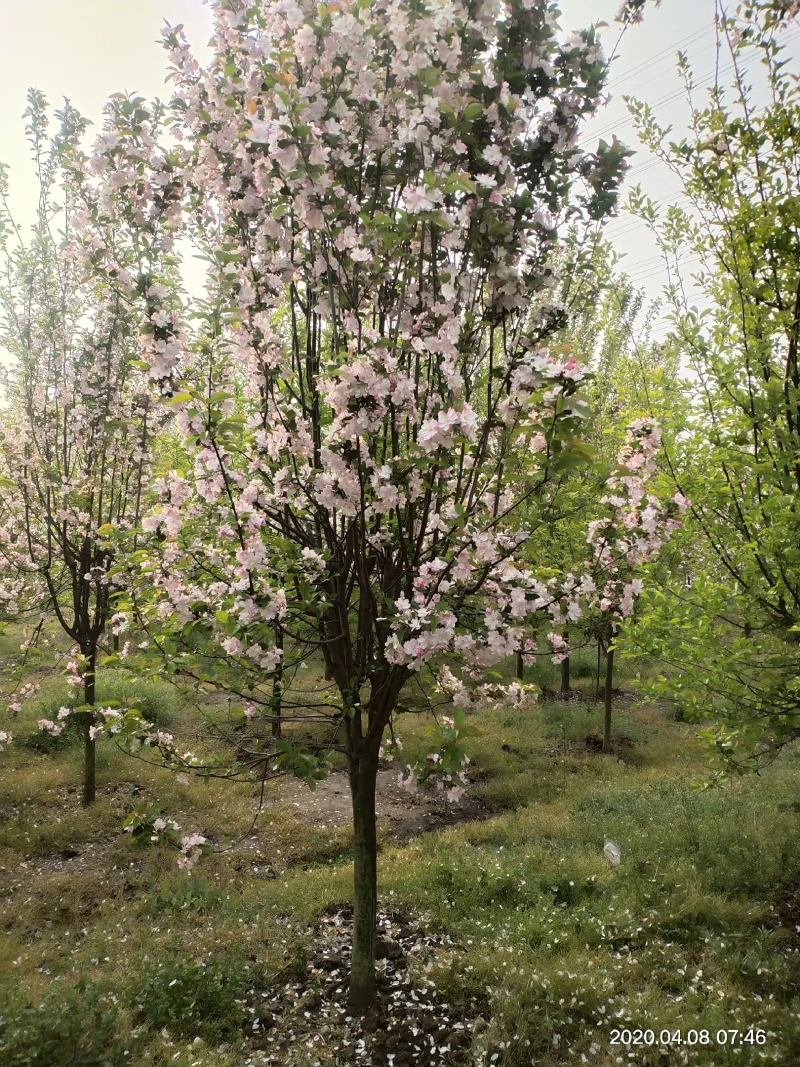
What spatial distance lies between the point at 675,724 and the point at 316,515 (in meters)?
12.9

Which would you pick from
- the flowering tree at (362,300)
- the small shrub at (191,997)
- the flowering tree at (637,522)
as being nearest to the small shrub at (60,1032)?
the small shrub at (191,997)

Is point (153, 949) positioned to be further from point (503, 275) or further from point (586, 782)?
point (586, 782)

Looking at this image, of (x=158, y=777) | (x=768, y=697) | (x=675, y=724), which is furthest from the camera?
(x=675, y=724)

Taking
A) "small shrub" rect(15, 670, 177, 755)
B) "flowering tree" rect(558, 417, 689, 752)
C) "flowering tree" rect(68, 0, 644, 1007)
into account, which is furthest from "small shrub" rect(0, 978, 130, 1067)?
"small shrub" rect(15, 670, 177, 755)

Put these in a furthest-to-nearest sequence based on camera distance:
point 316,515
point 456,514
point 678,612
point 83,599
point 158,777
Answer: point 158,777
point 83,599
point 678,612
point 316,515
point 456,514

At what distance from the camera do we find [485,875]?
6.67 metres

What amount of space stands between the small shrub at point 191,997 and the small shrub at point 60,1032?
34cm

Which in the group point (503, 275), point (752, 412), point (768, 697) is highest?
point (503, 275)

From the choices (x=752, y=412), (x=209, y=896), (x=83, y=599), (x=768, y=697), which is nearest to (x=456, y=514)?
(x=752, y=412)

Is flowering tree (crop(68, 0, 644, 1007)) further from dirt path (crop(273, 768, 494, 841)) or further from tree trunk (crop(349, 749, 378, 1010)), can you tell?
dirt path (crop(273, 768, 494, 841))

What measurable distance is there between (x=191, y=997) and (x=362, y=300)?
18.3 feet

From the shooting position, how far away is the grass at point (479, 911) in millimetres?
4395

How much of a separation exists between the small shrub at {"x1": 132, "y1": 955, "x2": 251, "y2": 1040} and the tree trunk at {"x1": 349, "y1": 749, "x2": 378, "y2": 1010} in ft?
3.19

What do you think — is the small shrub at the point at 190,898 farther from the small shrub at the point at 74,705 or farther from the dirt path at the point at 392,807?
the small shrub at the point at 74,705
